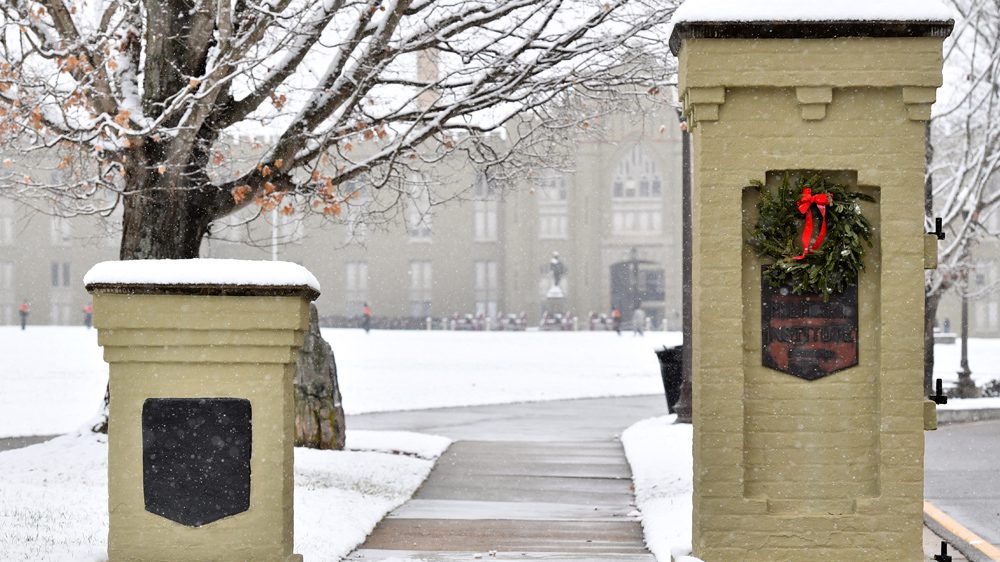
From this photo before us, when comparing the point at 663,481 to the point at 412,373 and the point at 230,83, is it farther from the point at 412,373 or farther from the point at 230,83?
the point at 412,373

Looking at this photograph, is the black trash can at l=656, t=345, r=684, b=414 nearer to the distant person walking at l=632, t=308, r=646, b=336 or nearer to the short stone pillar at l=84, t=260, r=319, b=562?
the short stone pillar at l=84, t=260, r=319, b=562

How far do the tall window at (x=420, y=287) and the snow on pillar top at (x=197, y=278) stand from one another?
257 ft

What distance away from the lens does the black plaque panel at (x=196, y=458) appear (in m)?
7.12

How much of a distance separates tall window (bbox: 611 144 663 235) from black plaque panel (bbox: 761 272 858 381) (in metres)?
74.7

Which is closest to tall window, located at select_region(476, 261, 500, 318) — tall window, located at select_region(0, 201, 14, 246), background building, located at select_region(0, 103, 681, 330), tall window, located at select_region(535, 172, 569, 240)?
background building, located at select_region(0, 103, 681, 330)

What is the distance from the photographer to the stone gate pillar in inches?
287

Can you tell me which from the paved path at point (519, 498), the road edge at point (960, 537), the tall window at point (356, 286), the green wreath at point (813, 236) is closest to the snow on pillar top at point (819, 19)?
the green wreath at point (813, 236)

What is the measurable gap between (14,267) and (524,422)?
72.2m

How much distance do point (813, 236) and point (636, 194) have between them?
75.9m

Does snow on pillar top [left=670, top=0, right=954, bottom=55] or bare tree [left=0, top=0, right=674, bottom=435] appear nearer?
snow on pillar top [left=670, top=0, right=954, bottom=55]

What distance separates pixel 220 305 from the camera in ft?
23.1

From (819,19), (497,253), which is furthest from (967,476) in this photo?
(497,253)

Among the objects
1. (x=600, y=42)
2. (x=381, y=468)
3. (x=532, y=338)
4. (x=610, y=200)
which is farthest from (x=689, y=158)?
(x=610, y=200)

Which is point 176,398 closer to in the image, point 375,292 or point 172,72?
point 172,72
